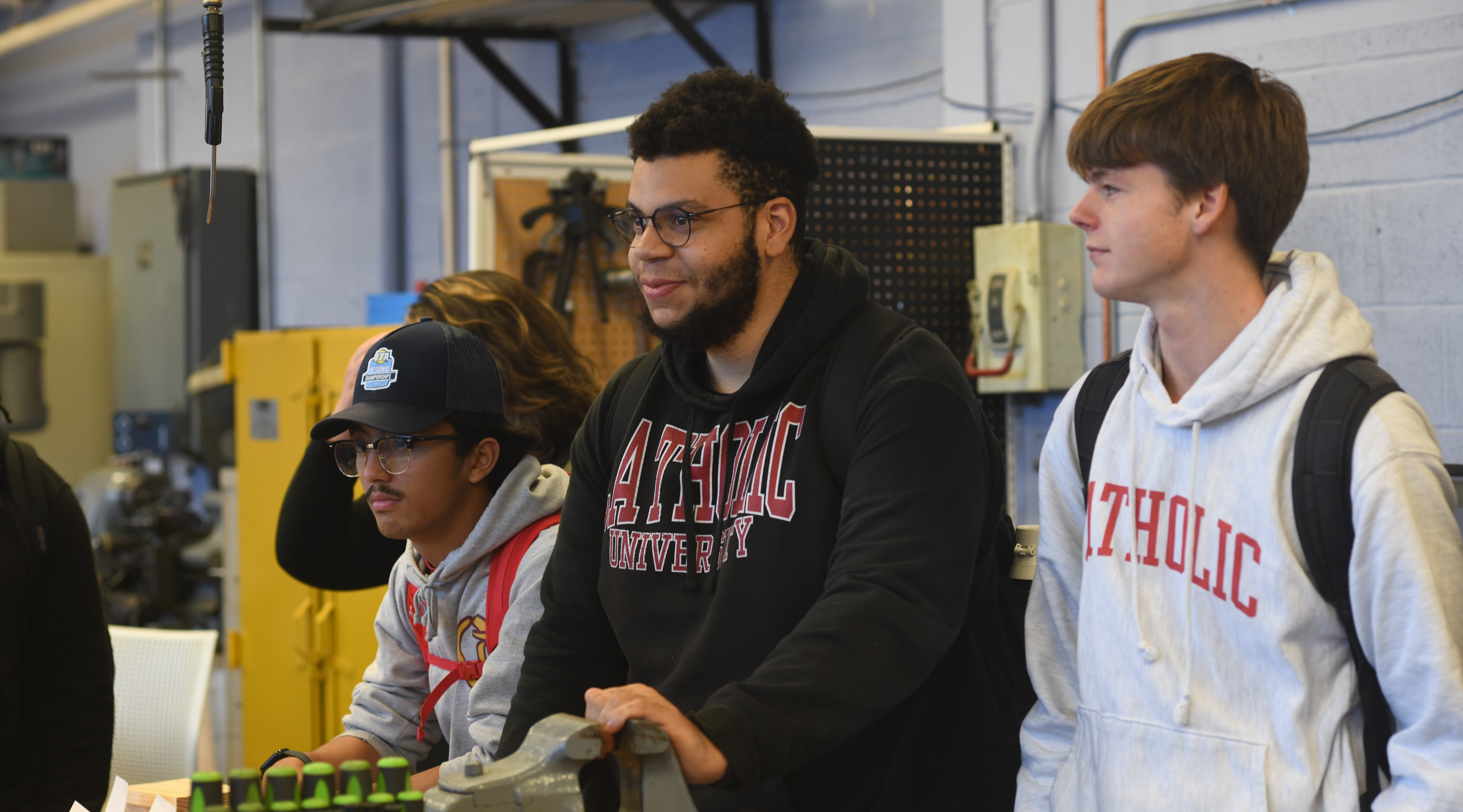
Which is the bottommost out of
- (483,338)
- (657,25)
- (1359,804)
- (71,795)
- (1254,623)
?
(71,795)

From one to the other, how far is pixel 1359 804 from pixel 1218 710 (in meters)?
0.13

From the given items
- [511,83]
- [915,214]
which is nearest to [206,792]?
[915,214]

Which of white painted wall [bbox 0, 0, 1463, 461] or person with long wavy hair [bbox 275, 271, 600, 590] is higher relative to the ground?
white painted wall [bbox 0, 0, 1463, 461]

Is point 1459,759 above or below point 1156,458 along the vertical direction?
below

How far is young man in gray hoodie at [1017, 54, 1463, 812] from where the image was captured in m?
1.06

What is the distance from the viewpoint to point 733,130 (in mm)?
1418

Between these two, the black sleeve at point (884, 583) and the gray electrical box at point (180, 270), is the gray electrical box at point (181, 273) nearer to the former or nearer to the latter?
the gray electrical box at point (180, 270)

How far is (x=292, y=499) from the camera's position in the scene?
228 cm

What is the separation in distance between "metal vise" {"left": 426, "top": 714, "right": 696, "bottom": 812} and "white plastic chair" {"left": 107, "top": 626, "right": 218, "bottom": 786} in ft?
5.84

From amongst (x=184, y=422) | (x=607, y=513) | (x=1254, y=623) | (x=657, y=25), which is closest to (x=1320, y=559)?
(x=1254, y=623)

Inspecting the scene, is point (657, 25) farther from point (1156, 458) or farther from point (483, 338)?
point (1156, 458)

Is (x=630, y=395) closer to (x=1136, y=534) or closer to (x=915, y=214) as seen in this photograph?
(x=1136, y=534)

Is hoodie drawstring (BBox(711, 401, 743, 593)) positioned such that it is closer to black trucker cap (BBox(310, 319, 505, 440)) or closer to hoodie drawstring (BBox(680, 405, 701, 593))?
hoodie drawstring (BBox(680, 405, 701, 593))

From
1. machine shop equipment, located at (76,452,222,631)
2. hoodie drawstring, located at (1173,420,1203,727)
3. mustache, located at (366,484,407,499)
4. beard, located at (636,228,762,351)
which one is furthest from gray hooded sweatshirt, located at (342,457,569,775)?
machine shop equipment, located at (76,452,222,631)
